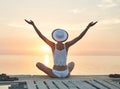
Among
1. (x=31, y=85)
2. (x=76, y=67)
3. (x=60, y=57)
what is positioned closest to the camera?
(x=31, y=85)

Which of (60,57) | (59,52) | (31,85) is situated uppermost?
(59,52)

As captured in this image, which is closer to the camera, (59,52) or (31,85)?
(31,85)

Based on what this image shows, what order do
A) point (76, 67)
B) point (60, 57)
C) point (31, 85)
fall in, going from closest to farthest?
point (31, 85), point (60, 57), point (76, 67)

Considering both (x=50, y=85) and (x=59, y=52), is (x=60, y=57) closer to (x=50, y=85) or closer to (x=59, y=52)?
(x=59, y=52)

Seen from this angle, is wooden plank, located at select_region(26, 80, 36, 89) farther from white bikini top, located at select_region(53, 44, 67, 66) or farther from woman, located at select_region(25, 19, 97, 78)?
white bikini top, located at select_region(53, 44, 67, 66)

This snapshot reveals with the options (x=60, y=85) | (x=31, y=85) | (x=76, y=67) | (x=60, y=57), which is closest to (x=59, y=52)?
(x=60, y=57)

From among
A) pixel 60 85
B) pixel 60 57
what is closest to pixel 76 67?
pixel 60 57

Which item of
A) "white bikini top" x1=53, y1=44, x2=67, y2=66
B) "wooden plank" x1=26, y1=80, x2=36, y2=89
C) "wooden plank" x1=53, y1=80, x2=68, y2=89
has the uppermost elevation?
"white bikini top" x1=53, y1=44, x2=67, y2=66

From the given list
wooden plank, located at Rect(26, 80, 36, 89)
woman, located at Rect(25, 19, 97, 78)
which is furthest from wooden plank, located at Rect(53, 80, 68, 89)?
woman, located at Rect(25, 19, 97, 78)

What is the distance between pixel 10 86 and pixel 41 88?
1346 mm

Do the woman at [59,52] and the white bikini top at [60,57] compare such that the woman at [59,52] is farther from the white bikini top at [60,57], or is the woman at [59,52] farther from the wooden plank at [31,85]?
the wooden plank at [31,85]

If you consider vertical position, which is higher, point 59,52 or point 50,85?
point 59,52

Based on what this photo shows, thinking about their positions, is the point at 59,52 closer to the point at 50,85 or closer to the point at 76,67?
the point at 50,85

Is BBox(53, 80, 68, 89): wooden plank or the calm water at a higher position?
BBox(53, 80, 68, 89): wooden plank
